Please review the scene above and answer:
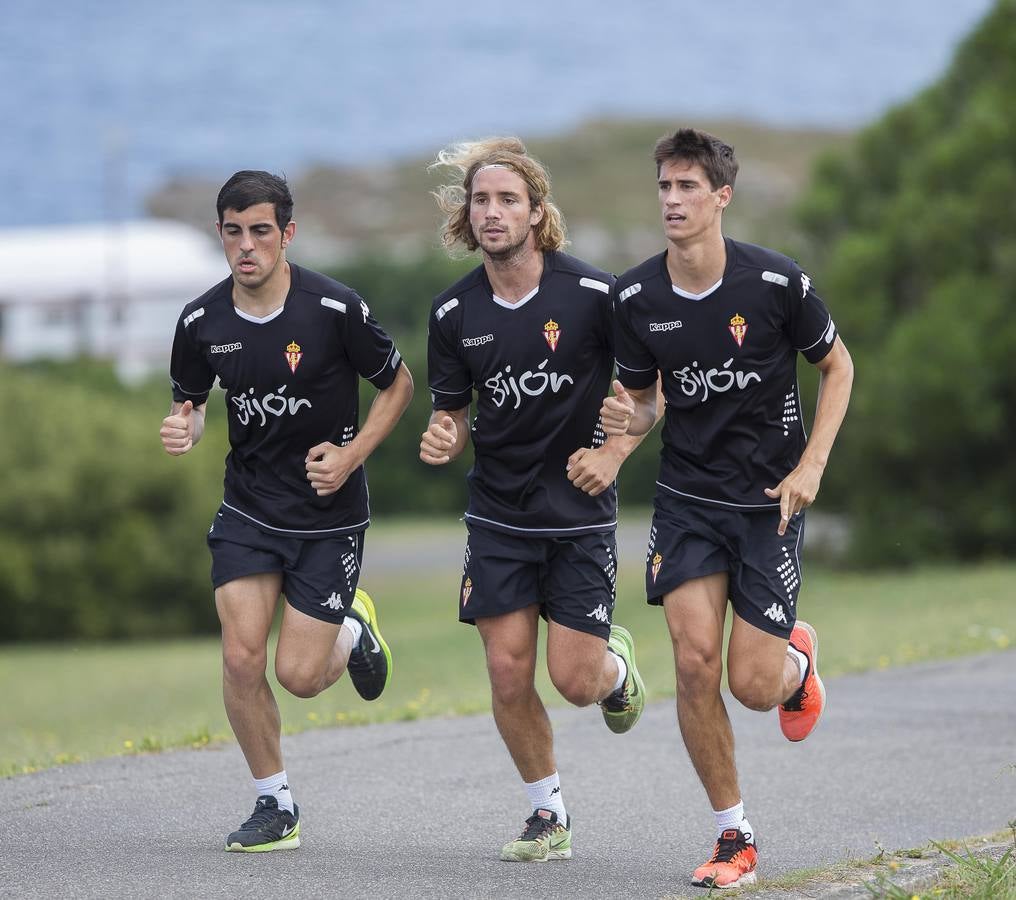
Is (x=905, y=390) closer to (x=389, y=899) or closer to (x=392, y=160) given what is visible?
(x=389, y=899)

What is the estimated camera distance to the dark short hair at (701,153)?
19.9 ft

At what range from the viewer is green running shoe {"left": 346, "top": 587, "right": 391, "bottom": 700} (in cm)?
743

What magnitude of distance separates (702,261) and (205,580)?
1083 inches

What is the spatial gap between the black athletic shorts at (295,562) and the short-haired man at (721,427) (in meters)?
1.37

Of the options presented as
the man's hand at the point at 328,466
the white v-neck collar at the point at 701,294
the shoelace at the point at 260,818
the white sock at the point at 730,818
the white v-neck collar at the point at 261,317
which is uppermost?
the white v-neck collar at the point at 261,317

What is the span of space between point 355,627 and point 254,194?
2111 millimetres

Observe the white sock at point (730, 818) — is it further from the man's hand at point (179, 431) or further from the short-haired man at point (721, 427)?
the man's hand at point (179, 431)

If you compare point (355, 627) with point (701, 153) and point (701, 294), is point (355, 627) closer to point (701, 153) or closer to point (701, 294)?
point (701, 294)

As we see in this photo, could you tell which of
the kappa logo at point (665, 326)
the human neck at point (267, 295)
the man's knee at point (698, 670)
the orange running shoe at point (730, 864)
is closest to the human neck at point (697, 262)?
the kappa logo at point (665, 326)

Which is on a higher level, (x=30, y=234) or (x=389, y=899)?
(x=30, y=234)

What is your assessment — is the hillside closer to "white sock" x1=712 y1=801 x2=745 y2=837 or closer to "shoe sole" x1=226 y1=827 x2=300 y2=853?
"shoe sole" x1=226 y1=827 x2=300 y2=853

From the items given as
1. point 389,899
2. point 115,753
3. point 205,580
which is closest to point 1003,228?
point 205,580

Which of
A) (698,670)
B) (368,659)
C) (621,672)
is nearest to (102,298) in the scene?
(368,659)

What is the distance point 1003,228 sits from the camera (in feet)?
90.4
